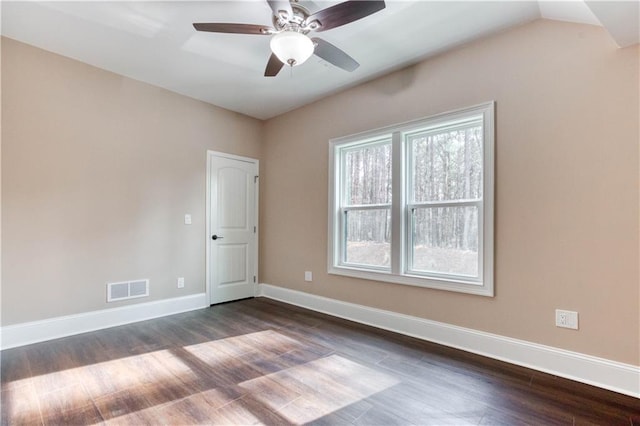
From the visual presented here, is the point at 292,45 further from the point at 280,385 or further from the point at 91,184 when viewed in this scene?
the point at 91,184

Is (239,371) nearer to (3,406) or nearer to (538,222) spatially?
(3,406)

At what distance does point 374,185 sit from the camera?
3590 millimetres

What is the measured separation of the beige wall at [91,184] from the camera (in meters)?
2.82

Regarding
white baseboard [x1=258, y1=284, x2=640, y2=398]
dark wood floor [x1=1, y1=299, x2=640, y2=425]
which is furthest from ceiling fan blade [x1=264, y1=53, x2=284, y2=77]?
white baseboard [x1=258, y1=284, x2=640, y2=398]

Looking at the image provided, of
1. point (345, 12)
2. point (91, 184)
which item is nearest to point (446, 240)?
point (345, 12)

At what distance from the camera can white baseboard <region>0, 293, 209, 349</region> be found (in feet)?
9.13

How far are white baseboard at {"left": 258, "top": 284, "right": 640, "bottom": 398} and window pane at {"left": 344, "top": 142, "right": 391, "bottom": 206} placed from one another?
1.28m

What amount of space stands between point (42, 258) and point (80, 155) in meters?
1.08

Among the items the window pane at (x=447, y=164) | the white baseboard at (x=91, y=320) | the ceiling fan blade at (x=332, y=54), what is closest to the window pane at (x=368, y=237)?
the window pane at (x=447, y=164)

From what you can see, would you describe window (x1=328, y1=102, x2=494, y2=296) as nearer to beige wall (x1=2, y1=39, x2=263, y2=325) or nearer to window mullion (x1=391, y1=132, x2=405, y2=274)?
window mullion (x1=391, y1=132, x2=405, y2=274)

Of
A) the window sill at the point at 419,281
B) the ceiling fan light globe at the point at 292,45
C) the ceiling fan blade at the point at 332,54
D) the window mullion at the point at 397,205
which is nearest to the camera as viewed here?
the ceiling fan light globe at the point at 292,45

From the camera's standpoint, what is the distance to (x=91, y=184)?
128 inches

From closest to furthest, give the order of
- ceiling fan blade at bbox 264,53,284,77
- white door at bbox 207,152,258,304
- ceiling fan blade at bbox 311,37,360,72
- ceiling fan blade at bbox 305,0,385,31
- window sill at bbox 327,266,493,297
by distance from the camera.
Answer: ceiling fan blade at bbox 305,0,385,31 → ceiling fan blade at bbox 311,37,360,72 → ceiling fan blade at bbox 264,53,284,77 → window sill at bbox 327,266,493,297 → white door at bbox 207,152,258,304

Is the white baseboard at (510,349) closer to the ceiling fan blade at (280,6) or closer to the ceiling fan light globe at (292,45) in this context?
the ceiling fan light globe at (292,45)
